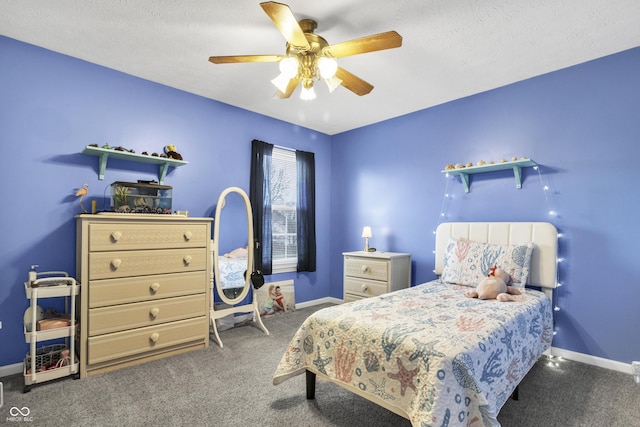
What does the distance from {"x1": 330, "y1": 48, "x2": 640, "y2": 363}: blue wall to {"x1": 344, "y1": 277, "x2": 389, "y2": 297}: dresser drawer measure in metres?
0.56

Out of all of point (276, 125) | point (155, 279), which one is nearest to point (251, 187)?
point (276, 125)

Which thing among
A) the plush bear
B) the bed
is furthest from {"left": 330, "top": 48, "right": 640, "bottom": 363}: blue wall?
the plush bear

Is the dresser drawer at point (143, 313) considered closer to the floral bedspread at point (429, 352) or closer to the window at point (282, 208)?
the window at point (282, 208)

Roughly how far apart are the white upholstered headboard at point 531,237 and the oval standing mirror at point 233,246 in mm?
2194

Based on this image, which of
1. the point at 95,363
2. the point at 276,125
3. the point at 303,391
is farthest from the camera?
the point at 276,125

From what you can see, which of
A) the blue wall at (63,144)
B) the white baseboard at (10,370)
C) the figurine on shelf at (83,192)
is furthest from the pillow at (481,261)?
the white baseboard at (10,370)

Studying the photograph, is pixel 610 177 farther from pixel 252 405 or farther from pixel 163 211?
pixel 163 211

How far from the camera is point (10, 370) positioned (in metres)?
2.38

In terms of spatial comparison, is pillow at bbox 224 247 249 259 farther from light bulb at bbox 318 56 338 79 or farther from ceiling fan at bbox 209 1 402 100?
light bulb at bbox 318 56 338 79

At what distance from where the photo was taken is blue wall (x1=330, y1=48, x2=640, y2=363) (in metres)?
2.52

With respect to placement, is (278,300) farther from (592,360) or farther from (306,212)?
(592,360)

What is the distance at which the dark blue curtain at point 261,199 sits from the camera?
381cm

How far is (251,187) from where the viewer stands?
3.83 metres

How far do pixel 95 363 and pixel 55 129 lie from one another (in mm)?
1836
